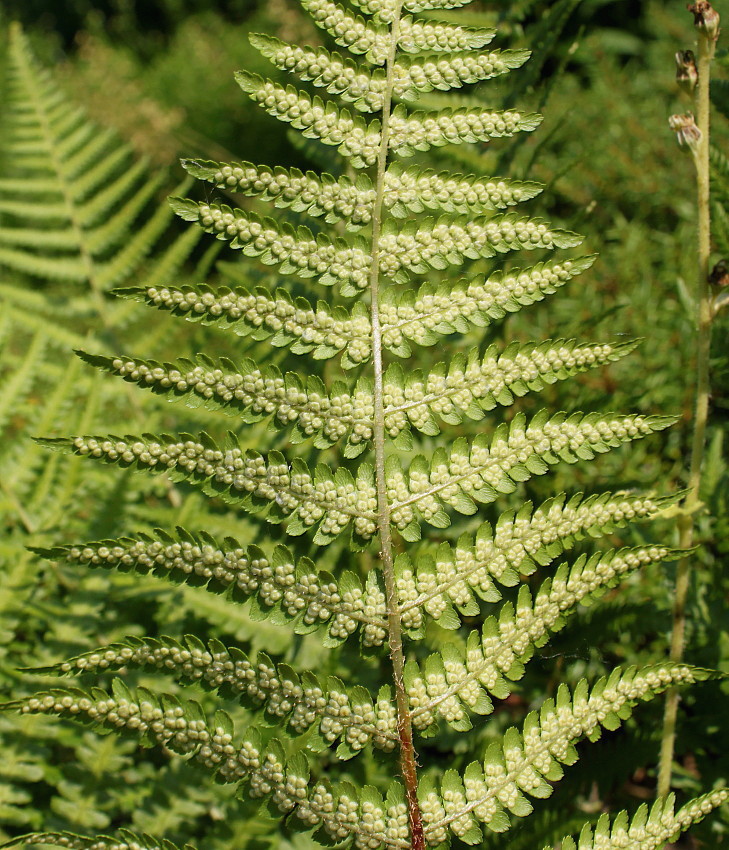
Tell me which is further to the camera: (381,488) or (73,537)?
(73,537)

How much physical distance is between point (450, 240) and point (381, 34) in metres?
0.43

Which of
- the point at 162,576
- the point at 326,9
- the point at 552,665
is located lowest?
the point at 552,665

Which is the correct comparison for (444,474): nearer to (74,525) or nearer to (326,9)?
(326,9)

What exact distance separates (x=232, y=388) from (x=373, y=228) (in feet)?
1.38

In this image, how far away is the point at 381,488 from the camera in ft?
4.59

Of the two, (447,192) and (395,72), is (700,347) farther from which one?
Answer: (395,72)

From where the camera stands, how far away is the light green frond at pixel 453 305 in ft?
4.71

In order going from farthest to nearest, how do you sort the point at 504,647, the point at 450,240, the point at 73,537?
the point at 73,537 → the point at 450,240 → the point at 504,647

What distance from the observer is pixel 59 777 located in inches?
72.7

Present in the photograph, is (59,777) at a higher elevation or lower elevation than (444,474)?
lower

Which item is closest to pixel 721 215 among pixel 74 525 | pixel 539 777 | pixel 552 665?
pixel 552 665

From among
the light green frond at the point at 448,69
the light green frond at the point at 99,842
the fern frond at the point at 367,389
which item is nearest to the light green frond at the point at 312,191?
the light green frond at the point at 448,69

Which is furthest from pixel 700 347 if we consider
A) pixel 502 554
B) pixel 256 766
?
pixel 256 766

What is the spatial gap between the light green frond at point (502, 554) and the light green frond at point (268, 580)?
79mm
